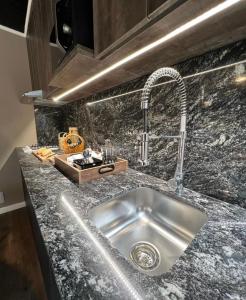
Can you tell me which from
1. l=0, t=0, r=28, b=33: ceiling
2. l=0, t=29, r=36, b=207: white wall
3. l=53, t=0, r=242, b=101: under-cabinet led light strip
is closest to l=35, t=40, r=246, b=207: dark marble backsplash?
l=53, t=0, r=242, b=101: under-cabinet led light strip

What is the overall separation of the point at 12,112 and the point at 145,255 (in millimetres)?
2333

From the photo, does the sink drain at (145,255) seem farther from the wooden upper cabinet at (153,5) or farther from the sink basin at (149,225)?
the wooden upper cabinet at (153,5)

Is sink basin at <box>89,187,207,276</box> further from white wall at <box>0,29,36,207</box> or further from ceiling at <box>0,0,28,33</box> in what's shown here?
ceiling at <box>0,0,28,33</box>

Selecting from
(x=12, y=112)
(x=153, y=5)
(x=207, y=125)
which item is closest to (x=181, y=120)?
(x=207, y=125)

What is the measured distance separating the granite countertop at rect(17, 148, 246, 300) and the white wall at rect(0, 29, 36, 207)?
1.83 meters

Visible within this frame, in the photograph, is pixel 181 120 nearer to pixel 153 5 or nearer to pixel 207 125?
pixel 207 125

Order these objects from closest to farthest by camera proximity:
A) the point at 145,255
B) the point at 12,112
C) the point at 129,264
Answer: the point at 129,264, the point at 145,255, the point at 12,112

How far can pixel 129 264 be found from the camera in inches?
15.7

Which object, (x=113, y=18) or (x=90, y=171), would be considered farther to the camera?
(x=90, y=171)

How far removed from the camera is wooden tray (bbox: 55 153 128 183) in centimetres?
94

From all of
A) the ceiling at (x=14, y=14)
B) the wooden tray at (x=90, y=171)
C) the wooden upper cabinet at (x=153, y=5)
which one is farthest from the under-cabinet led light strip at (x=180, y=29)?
the ceiling at (x=14, y=14)

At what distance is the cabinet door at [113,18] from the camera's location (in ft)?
1.55

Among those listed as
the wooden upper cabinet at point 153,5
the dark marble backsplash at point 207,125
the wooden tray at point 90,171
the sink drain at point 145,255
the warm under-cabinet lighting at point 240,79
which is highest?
the wooden upper cabinet at point 153,5

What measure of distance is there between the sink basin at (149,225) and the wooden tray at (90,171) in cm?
26
